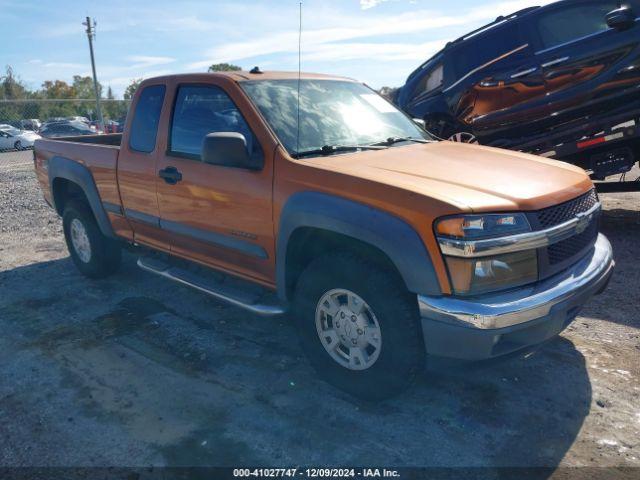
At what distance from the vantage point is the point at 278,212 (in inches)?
131

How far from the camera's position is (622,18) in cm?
554

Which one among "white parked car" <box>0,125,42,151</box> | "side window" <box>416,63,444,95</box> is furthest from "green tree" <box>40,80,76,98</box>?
"side window" <box>416,63,444,95</box>

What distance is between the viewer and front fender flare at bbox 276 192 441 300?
2678 millimetres

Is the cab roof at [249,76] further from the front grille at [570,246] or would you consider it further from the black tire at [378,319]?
the front grille at [570,246]

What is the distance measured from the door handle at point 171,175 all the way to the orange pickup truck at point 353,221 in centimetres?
1

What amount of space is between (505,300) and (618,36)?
15.1ft

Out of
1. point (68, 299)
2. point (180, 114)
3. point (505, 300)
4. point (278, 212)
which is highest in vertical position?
point (180, 114)

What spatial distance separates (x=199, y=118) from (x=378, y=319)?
2.14m

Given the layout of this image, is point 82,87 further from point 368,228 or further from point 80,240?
point 368,228

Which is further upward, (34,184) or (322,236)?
(322,236)

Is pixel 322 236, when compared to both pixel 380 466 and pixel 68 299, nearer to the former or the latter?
pixel 380 466

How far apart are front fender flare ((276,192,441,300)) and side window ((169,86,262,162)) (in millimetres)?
→ 734

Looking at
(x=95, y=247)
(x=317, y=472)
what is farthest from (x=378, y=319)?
(x=95, y=247)

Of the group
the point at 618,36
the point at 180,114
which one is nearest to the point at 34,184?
the point at 180,114
